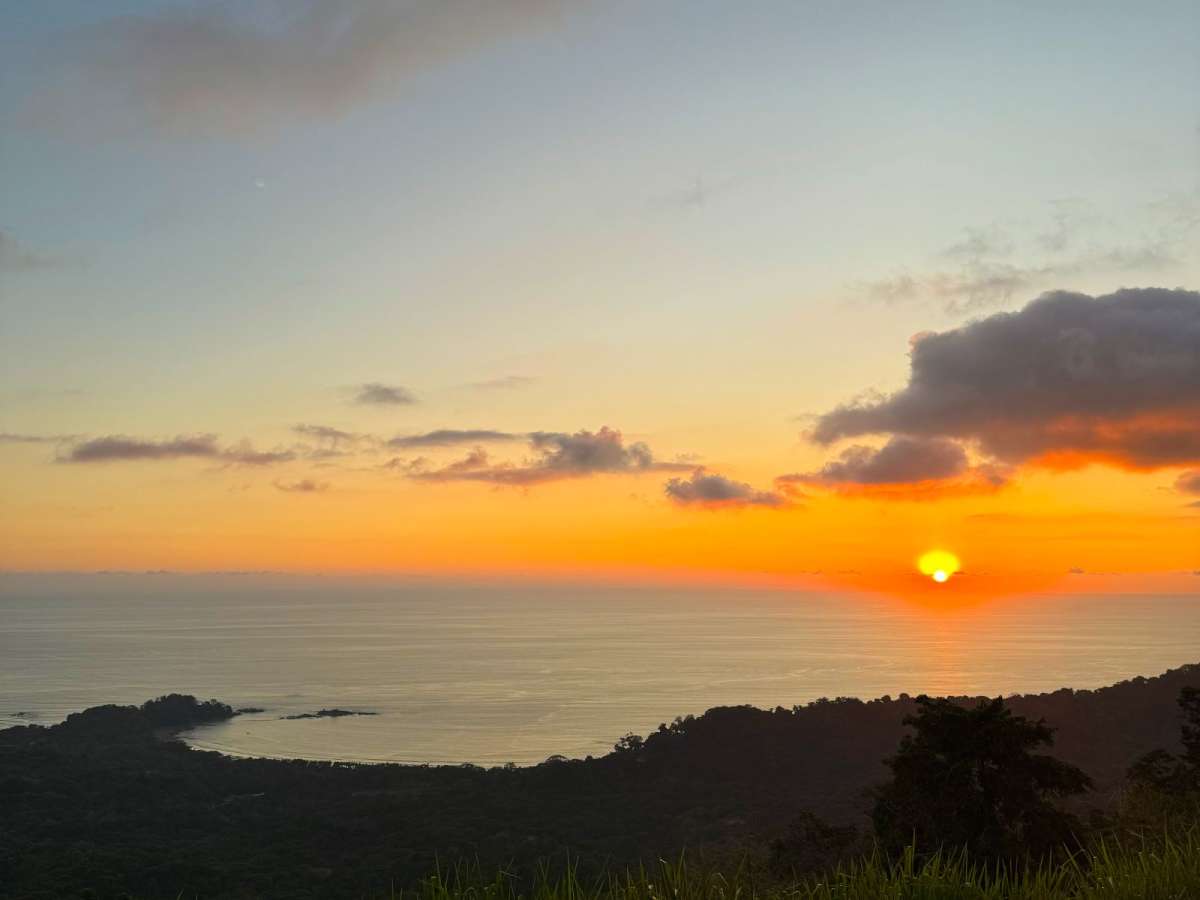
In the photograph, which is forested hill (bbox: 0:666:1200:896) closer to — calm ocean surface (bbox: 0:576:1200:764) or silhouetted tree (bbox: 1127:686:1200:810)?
silhouetted tree (bbox: 1127:686:1200:810)

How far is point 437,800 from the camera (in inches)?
1975

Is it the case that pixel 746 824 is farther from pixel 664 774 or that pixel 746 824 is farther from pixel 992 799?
pixel 992 799

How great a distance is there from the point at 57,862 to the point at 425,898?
41.3 m

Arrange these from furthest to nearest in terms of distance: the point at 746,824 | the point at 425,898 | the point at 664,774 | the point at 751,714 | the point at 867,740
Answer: the point at 751,714 → the point at 867,740 → the point at 664,774 → the point at 746,824 → the point at 425,898

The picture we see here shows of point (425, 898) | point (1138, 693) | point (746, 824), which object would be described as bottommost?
point (746, 824)

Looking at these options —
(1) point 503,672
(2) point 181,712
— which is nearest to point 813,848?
(2) point 181,712

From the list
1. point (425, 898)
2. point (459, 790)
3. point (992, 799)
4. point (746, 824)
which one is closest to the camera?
point (425, 898)

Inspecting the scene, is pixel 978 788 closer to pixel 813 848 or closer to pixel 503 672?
pixel 813 848

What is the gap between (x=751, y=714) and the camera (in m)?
64.6

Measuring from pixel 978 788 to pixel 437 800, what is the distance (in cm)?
3591

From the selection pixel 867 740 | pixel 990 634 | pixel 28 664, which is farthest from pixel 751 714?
pixel 990 634

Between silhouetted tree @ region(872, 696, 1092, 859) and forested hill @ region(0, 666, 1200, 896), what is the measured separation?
19768mm

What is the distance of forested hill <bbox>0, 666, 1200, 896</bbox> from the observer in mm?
38094

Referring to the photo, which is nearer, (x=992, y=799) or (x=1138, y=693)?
(x=992, y=799)
